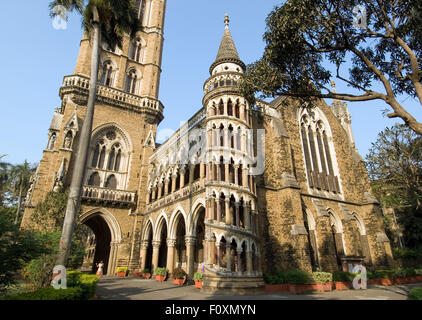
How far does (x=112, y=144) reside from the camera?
89.7ft

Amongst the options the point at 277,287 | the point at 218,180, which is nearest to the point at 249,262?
the point at 277,287

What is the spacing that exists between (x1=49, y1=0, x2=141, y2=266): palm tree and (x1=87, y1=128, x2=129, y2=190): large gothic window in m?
14.8

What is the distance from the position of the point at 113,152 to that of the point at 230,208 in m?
17.4

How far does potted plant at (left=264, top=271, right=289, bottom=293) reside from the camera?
47.1 feet

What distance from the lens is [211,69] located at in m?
20.1

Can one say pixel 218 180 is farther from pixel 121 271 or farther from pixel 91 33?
pixel 121 271

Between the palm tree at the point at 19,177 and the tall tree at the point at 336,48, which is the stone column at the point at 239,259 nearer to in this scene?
the tall tree at the point at 336,48

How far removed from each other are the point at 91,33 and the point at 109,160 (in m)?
15.8

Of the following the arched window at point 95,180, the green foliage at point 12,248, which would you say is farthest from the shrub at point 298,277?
the arched window at point 95,180

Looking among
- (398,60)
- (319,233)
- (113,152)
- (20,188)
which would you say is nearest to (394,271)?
(319,233)

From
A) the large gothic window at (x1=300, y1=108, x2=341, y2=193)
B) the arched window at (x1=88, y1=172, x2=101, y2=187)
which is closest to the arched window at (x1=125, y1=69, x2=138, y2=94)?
the arched window at (x1=88, y1=172, x2=101, y2=187)

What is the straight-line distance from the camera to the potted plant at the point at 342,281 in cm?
1553
